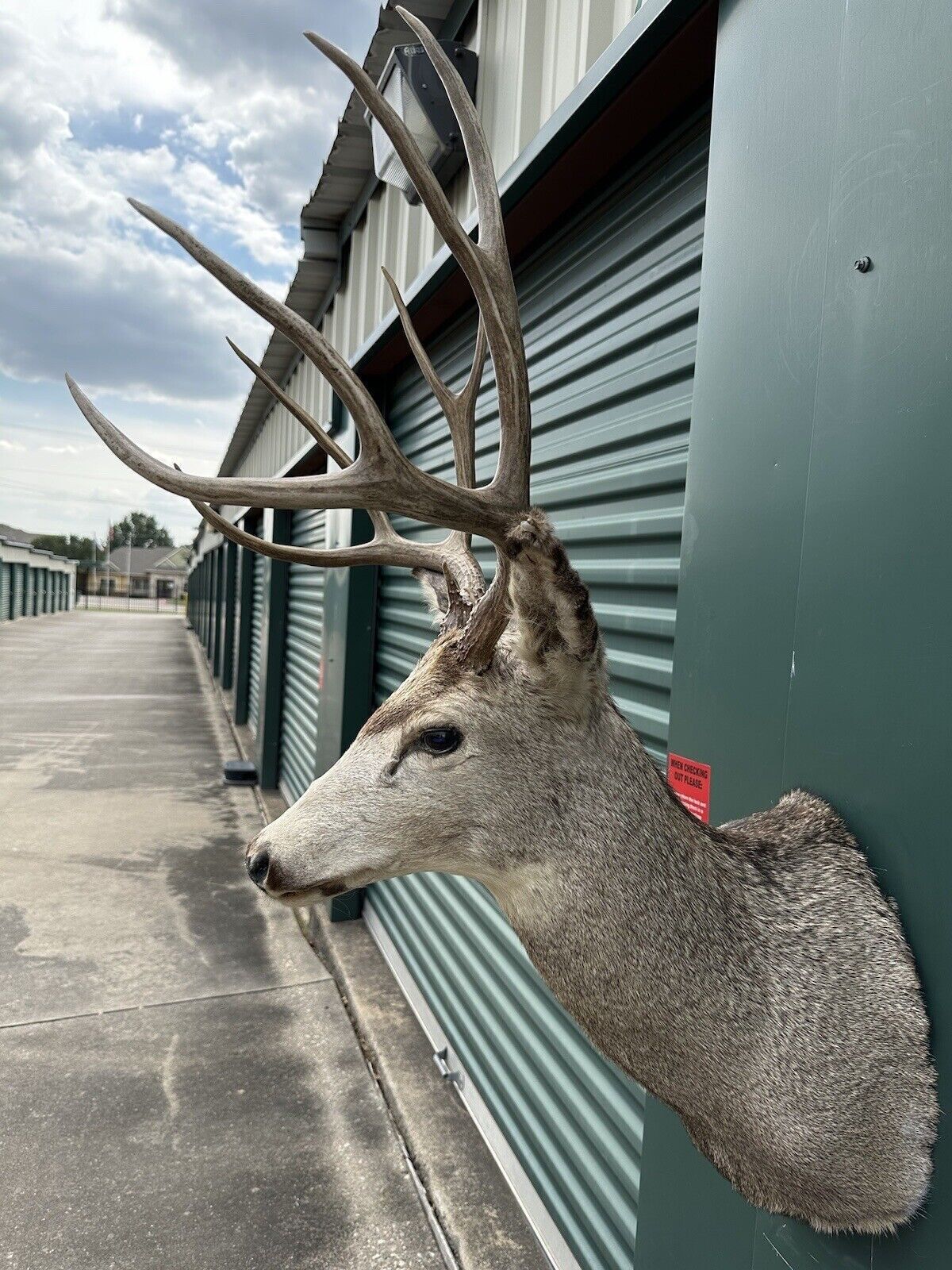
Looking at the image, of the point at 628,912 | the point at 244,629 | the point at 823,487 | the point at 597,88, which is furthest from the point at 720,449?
the point at 244,629

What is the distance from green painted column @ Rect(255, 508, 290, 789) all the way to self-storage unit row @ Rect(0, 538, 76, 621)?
86.7 feet

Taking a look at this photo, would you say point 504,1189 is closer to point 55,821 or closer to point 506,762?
point 506,762

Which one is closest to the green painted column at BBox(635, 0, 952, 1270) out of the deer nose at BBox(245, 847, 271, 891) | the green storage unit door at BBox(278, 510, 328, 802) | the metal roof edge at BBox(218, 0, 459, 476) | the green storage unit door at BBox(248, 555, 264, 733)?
the deer nose at BBox(245, 847, 271, 891)

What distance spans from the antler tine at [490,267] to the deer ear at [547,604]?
171 mm

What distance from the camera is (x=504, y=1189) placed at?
3168 millimetres

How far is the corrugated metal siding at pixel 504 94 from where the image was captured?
2691mm

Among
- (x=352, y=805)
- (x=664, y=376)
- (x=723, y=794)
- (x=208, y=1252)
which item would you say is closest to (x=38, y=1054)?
(x=208, y=1252)

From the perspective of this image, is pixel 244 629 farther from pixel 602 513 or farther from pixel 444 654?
pixel 444 654

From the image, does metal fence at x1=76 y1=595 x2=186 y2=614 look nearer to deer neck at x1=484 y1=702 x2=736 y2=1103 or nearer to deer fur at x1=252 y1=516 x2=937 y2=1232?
deer fur at x1=252 y1=516 x2=937 y2=1232

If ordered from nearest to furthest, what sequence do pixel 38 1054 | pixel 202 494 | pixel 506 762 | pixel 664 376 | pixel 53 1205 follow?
pixel 202 494
pixel 506 762
pixel 664 376
pixel 53 1205
pixel 38 1054

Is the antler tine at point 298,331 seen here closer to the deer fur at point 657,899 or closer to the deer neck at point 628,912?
the deer fur at point 657,899

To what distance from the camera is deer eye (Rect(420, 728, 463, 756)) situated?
154cm

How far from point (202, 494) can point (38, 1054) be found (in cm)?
375

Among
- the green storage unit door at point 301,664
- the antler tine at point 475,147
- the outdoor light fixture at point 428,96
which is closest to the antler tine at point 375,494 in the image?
the antler tine at point 475,147
